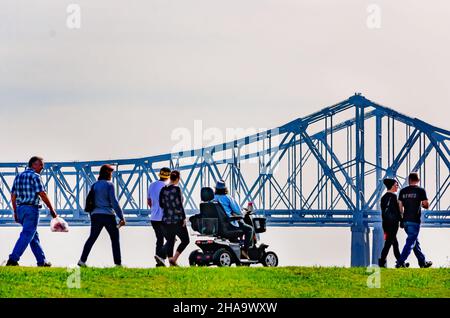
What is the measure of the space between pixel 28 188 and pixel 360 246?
83102 millimetres

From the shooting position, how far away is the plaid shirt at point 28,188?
26688 millimetres

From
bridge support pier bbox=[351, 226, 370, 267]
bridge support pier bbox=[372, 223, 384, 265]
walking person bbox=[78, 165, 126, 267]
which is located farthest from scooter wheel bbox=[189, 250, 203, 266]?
bridge support pier bbox=[372, 223, 384, 265]

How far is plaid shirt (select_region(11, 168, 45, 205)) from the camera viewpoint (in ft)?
87.6

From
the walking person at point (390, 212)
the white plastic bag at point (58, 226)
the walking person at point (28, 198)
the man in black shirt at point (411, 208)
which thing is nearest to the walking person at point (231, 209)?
the walking person at point (390, 212)

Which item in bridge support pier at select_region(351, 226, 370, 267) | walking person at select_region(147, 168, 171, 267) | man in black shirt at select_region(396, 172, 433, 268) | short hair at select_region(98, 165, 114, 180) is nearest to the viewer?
short hair at select_region(98, 165, 114, 180)

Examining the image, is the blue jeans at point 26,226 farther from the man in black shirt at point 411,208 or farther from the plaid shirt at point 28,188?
the man in black shirt at point 411,208

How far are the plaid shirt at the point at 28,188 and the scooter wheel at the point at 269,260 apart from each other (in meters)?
5.43

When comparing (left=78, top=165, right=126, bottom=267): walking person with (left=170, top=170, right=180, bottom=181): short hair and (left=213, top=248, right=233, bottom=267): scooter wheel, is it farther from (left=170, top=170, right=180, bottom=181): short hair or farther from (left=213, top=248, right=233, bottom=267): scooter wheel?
(left=213, top=248, right=233, bottom=267): scooter wheel

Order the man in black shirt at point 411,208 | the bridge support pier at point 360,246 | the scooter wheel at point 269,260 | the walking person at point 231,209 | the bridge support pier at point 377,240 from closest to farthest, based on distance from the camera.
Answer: the man in black shirt at point 411,208
the walking person at point 231,209
the scooter wheel at point 269,260
the bridge support pier at point 360,246
the bridge support pier at point 377,240

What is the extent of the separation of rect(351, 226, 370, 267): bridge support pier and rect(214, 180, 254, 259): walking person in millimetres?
75103

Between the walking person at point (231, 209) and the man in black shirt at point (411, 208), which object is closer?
the man in black shirt at point (411, 208)

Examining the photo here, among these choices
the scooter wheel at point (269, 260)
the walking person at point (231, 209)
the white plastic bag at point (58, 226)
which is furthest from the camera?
the scooter wheel at point (269, 260)
